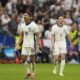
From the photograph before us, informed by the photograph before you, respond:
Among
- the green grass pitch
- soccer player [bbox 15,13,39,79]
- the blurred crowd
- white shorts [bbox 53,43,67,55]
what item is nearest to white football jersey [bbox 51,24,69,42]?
white shorts [bbox 53,43,67,55]

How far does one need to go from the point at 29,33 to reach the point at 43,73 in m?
4.08

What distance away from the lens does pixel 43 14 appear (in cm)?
3316

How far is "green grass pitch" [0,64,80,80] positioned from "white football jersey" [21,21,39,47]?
5.45 ft

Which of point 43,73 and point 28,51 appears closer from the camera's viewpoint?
point 28,51

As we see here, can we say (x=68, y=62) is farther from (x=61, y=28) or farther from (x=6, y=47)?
(x=61, y=28)

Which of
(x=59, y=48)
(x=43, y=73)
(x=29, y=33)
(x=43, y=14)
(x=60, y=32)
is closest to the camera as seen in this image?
(x=29, y=33)

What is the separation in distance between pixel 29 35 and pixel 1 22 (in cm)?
1185

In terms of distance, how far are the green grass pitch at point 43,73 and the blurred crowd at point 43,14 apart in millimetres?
3030

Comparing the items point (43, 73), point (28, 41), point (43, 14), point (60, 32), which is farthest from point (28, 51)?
point (43, 14)

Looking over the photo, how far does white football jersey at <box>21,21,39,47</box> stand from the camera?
67.4 feet

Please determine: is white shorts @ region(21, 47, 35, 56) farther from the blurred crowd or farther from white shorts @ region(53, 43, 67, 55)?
the blurred crowd

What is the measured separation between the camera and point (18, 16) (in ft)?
109

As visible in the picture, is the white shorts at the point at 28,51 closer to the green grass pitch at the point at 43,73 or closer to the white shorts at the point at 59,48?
the green grass pitch at the point at 43,73

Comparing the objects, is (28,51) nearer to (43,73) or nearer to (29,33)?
(29,33)
